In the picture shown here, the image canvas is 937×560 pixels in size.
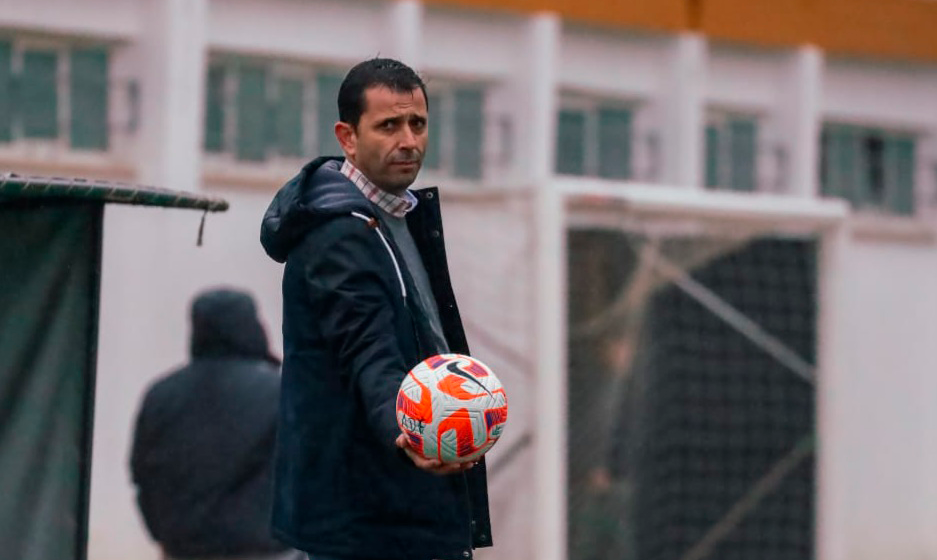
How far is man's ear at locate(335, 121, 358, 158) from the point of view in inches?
157

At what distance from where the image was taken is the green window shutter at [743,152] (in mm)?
16594

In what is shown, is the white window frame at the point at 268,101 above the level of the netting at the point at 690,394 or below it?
above

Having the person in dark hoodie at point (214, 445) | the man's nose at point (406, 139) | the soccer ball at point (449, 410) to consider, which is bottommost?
the person in dark hoodie at point (214, 445)

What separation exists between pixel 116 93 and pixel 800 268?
4.68 meters

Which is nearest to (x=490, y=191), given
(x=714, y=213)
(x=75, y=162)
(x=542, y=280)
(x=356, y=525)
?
(x=542, y=280)

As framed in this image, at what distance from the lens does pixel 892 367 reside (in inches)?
695

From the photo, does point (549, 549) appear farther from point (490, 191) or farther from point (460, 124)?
point (460, 124)

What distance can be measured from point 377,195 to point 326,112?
10.3m

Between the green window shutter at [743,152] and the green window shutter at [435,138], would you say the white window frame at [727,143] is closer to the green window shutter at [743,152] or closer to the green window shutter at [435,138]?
the green window shutter at [743,152]

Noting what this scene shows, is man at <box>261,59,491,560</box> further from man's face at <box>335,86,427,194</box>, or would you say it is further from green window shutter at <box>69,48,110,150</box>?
green window shutter at <box>69,48,110,150</box>

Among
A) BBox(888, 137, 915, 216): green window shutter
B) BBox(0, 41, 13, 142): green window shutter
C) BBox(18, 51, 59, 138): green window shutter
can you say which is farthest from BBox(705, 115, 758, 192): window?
BBox(0, 41, 13, 142): green window shutter

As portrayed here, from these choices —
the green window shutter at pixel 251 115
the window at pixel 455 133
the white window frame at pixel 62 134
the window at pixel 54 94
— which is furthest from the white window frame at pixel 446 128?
the window at pixel 54 94

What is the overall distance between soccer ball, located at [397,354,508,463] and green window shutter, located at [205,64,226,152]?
10156 mm

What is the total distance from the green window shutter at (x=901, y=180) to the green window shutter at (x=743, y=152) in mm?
1664
